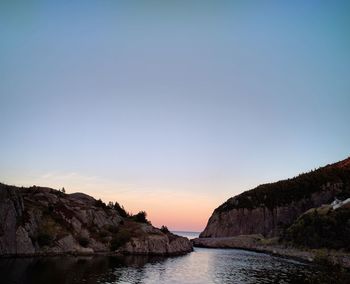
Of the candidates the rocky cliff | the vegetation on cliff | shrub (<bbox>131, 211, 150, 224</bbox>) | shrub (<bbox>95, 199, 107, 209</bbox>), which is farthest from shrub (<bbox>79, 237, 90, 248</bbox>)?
the vegetation on cliff

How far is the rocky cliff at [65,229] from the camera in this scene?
10499cm

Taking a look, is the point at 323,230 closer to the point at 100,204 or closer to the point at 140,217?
the point at 140,217

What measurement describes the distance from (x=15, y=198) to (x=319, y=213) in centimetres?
12107

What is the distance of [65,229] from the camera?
12231cm

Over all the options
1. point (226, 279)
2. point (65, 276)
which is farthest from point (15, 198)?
point (226, 279)

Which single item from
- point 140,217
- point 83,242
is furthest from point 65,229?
point 140,217

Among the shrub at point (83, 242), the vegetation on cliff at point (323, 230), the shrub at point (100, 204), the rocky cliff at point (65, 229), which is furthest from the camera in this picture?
the shrub at point (100, 204)

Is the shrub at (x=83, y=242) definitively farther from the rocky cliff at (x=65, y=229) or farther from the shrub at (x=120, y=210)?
the shrub at (x=120, y=210)

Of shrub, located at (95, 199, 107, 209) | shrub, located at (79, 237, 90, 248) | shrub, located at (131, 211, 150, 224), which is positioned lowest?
shrub, located at (79, 237, 90, 248)

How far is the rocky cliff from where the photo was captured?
4134 inches

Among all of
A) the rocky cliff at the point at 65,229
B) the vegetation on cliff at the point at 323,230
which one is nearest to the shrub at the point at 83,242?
the rocky cliff at the point at 65,229

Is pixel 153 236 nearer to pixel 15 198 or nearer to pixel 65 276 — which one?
pixel 15 198

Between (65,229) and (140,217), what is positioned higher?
(140,217)

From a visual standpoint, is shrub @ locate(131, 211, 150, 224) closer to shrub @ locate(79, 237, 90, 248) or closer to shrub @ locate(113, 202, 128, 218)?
shrub @ locate(113, 202, 128, 218)
